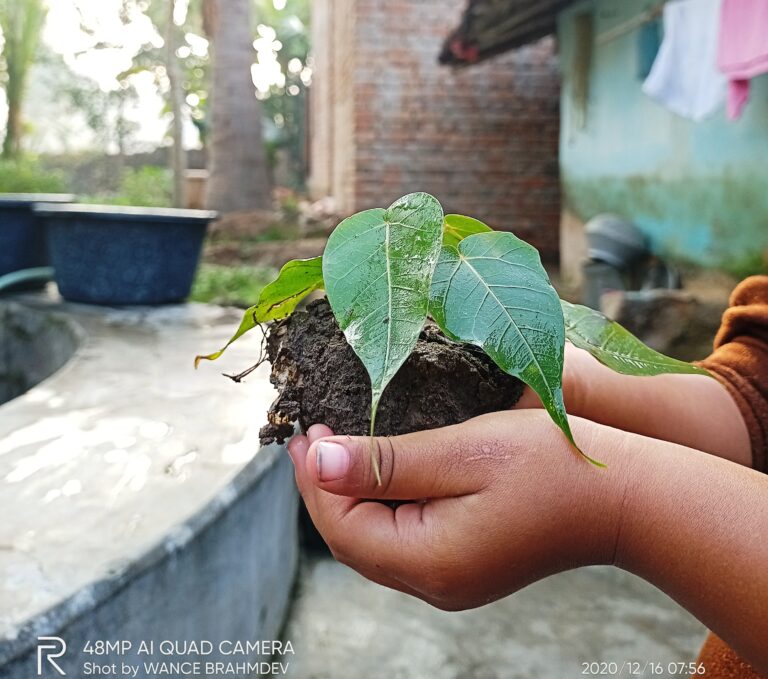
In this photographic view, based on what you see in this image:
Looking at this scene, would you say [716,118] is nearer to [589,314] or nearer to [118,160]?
[589,314]

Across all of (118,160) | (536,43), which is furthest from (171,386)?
(118,160)

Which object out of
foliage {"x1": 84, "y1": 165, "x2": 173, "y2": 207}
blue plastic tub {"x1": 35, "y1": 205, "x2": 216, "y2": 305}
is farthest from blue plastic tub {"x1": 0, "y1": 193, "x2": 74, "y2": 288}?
foliage {"x1": 84, "y1": 165, "x2": 173, "y2": 207}

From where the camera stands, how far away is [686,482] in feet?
2.43

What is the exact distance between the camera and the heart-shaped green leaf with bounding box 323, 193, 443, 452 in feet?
1.99

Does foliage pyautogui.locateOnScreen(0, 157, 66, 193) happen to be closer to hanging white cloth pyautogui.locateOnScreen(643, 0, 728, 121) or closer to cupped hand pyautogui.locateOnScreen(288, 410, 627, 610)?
hanging white cloth pyautogui.locateOnScreen(643, 0, 728, 121)

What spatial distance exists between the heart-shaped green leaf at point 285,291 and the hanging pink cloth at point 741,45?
310cm

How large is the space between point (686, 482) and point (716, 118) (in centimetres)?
387

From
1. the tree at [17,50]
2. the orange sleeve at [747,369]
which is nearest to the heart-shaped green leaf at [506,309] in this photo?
the orange sleeve at [747,369]

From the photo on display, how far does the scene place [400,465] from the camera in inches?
27.4

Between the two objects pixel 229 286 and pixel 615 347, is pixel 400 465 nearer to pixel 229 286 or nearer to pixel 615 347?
pixel 615 347

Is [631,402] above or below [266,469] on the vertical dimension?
above

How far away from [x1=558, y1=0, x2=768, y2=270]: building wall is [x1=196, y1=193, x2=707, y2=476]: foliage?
3479 mm

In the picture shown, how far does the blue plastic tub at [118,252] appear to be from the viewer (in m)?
3.62

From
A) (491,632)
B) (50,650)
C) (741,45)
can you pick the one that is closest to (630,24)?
(741,45)
